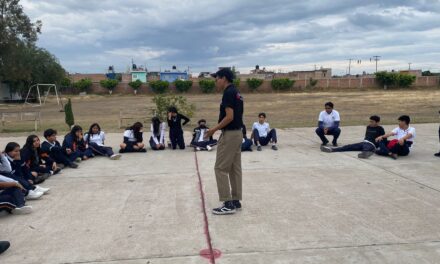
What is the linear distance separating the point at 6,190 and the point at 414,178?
6.18 m

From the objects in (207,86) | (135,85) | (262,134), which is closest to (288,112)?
(262,134)

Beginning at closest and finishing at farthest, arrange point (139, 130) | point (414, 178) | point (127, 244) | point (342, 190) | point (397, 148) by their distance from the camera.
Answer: point (127, 244) < point (342, 190) < point (414, 178) < point (397, 148) < point (139, 130)

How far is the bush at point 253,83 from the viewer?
58.5 meters

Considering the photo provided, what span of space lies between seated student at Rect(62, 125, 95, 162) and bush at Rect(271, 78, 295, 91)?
167 ft

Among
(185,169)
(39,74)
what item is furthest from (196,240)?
(39,74)

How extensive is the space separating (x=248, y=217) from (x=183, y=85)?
55.3m

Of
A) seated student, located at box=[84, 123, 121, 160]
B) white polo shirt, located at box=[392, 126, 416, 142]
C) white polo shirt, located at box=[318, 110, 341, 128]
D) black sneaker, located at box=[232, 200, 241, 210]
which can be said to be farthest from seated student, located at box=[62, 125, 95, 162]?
white polo shirt, located at box=[392, 126, 416, 142]

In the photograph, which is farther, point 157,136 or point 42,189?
point 157,136

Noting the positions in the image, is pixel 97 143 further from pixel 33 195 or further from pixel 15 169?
pixel 33 195

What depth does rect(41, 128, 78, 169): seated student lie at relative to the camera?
25.9 ft

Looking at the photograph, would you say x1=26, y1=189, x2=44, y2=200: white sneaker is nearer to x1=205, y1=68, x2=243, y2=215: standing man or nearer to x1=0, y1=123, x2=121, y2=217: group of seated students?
x1=0, y1=123, x2=121, y2=217: group of seated students

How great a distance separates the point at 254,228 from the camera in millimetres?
4621

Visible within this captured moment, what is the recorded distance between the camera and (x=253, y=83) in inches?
2308

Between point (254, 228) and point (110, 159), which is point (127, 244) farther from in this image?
point (110, 159)
